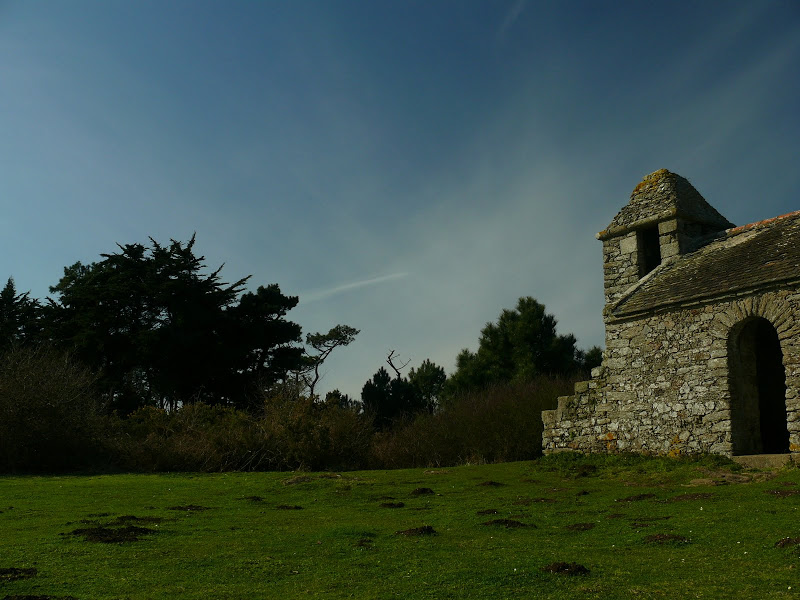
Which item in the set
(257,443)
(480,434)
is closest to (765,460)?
(480,434)

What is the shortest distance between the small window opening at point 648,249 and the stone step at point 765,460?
6243mm

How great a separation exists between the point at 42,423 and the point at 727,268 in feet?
63.1

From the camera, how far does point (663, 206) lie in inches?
740

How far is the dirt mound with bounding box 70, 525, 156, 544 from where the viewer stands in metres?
8.95

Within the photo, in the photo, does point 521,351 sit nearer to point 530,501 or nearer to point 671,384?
point 671,384

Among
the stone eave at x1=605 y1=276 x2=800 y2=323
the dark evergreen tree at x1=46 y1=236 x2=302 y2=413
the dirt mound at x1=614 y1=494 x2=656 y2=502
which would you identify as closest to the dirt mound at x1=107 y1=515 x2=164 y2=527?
the dirt mound at x1=614 y1=494 x2=656 y2=502

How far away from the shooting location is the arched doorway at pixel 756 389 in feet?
49.6

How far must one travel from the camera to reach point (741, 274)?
50.6ft

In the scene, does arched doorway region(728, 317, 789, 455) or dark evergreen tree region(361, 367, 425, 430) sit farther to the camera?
dark evergreen tree region(361, 367, 425, 430)

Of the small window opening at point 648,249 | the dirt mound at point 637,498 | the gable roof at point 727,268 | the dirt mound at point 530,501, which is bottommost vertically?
the dirt mound at point 530,501

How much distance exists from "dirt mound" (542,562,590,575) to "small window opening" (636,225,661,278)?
44.7 ft

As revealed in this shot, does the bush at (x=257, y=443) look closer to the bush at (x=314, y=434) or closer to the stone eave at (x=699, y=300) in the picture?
the bush at (x=314, y=434)

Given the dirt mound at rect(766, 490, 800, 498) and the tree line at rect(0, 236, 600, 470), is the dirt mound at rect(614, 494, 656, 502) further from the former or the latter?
the tree line at rect(0, 236, 600, 470)

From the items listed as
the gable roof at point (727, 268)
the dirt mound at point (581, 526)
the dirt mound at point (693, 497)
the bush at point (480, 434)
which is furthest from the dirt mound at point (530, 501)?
the bush at point (480, 434)
